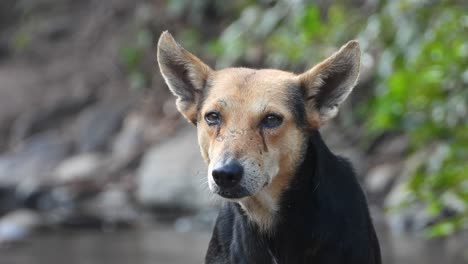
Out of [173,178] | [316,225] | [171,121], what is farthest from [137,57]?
[316,225]

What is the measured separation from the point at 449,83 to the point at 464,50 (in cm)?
41

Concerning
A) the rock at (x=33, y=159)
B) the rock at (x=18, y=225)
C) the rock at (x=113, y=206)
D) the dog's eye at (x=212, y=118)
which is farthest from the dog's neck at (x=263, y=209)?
the rock at (x=33, y=159)

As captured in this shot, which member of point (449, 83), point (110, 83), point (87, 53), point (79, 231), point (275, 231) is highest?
point (87, 53)

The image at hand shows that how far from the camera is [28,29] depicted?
18562 mm

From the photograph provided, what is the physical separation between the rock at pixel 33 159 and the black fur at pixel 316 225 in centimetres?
1019

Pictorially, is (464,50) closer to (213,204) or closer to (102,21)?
(213,204)

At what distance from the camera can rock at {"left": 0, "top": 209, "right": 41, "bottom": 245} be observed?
1166 cm

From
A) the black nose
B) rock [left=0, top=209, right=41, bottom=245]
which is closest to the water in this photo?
rock [left=0, top=209, right=41, bottom=245]

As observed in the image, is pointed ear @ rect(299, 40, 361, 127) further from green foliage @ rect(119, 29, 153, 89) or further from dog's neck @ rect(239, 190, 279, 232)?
green foliage @ rect(119, 29, 153, 89)

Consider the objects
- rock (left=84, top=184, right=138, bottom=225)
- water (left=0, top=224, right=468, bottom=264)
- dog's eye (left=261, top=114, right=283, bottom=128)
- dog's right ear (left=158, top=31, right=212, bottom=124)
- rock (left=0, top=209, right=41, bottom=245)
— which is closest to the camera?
dog's eye (left=261, top=114, right=283, bottom=128)

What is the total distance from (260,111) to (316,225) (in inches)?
24.4

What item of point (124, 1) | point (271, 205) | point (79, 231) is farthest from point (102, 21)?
point (271, 205)

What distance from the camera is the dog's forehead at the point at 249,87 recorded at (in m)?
4.39

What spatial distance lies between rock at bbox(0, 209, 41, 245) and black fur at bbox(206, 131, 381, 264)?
7.56m
